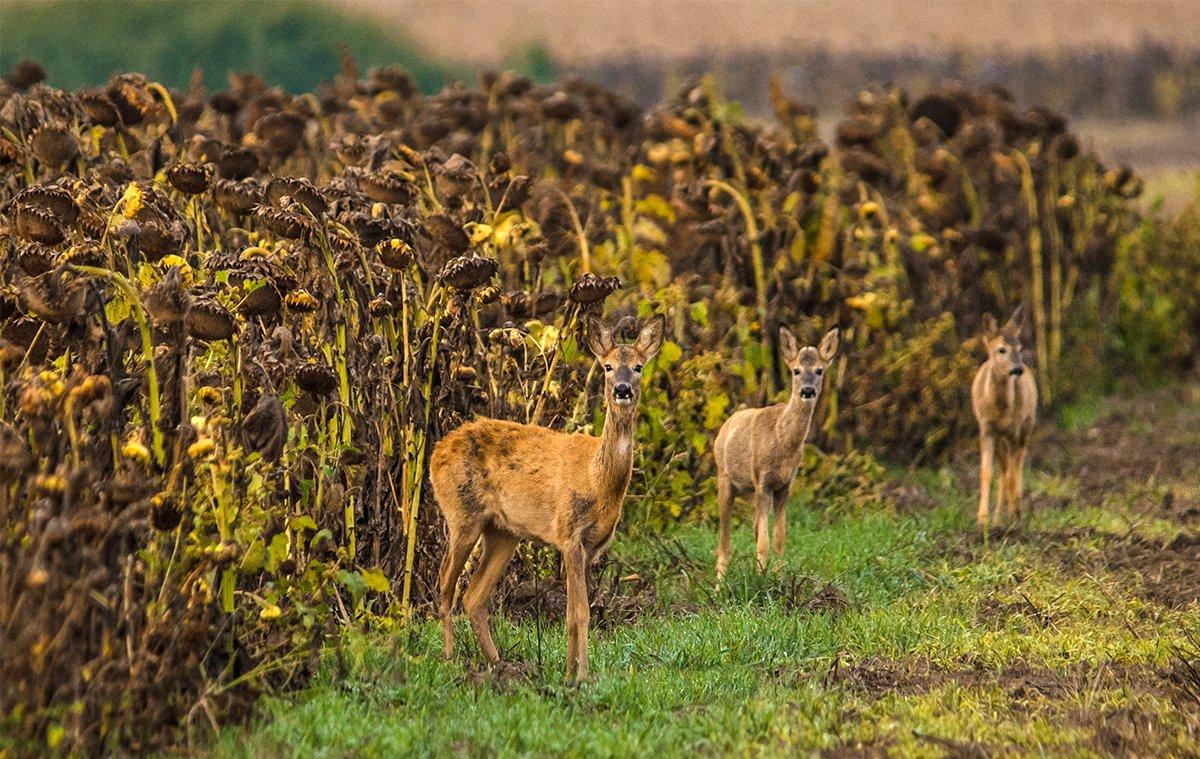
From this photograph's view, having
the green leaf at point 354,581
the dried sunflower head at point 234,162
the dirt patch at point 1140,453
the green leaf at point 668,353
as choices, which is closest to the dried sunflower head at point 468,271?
the green leaf at point 354,581

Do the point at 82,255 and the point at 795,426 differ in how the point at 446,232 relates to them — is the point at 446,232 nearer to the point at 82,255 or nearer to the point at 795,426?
the point at 82,255

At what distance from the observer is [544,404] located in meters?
9.15

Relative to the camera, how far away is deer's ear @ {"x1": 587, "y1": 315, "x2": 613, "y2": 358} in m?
7.95

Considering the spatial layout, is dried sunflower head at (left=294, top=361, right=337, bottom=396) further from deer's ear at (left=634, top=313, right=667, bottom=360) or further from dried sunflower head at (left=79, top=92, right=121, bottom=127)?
dried sunflower head at (left=79, top=92, right=121, bottom=127)

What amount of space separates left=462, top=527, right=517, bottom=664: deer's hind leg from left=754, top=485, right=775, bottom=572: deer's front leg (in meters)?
1.65

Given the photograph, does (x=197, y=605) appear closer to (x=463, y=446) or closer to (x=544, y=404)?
(x=463, y=446)

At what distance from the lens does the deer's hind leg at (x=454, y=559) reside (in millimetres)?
7871

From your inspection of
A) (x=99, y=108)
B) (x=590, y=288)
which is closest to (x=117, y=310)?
(x=590, y=288)

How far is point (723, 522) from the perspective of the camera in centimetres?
988

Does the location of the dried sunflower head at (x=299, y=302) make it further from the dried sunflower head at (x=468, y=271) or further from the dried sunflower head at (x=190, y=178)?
the dried sunflower head at (x=190, y=178)

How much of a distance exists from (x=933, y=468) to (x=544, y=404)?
5.44 meters

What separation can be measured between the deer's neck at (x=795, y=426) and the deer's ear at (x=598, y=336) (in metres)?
2.13

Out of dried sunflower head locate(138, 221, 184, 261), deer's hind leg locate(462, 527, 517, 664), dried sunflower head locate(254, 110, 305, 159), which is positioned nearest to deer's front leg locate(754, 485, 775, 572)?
deer's hind leg locate(462, 527, 517, 664)

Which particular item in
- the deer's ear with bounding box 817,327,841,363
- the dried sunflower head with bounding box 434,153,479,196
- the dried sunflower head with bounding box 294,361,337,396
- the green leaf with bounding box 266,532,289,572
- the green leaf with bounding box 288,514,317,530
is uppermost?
the dried sunflower head with bounding box 434,153,479,196
